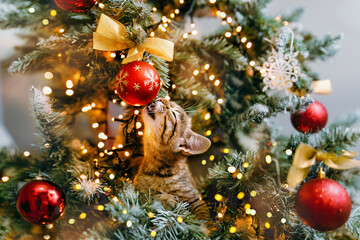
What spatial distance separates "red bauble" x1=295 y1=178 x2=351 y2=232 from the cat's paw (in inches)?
9.9

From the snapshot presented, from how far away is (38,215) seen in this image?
19.7 inches

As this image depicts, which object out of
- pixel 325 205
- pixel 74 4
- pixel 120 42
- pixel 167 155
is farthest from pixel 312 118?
pixel 74 4

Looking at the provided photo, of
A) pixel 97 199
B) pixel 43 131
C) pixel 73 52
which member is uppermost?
pixel 73 52

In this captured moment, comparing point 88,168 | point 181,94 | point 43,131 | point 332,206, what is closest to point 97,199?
point 88,168

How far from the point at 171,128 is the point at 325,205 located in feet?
1.07

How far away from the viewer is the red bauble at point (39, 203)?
50 centimetres

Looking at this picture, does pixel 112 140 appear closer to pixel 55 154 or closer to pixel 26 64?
pixel 55 154

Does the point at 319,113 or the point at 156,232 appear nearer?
the point at 156,232

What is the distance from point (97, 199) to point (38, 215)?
4.9 inches

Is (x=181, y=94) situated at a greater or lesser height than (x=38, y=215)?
greater

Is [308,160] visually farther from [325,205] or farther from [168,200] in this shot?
[168,200]

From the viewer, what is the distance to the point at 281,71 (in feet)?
1.99

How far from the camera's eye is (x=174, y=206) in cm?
58

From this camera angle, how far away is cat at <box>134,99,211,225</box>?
1.97ft
